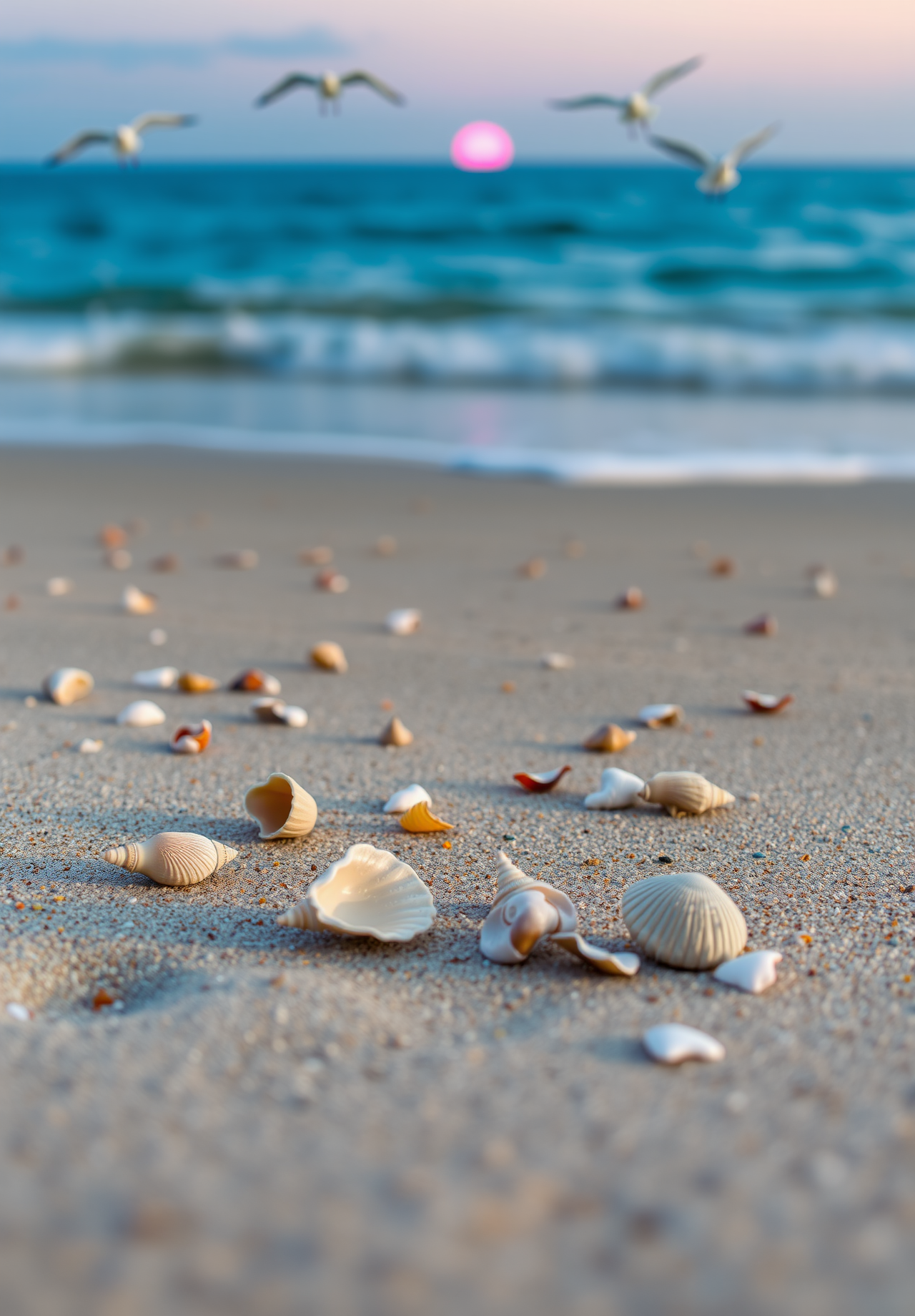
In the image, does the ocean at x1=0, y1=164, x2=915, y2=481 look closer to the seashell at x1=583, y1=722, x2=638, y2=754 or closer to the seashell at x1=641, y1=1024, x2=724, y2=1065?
the seashell at x1=583, y1=722, x2=638, y2=754

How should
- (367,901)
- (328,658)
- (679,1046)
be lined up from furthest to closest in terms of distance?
1. (328,658)
2. (367,901)
3. (679,1046)

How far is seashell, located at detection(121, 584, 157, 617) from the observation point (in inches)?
145

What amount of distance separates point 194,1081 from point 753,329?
12225mm

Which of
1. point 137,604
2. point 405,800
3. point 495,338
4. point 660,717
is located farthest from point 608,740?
point 495,338

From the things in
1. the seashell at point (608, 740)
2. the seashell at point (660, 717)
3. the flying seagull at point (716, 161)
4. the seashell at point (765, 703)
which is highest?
the flying seagull at point (716, 161)

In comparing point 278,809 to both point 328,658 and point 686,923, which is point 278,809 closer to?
point 686,923

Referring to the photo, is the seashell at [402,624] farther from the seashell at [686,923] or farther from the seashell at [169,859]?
the seashell at [686,923]

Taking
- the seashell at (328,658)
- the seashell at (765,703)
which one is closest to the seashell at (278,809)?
the seashell at (328,658)

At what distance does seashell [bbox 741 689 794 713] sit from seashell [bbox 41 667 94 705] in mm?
1683

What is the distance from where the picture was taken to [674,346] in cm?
1122

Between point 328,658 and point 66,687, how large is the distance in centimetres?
72

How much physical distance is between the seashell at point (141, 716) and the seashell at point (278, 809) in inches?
27.5

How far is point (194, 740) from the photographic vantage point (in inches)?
97.9

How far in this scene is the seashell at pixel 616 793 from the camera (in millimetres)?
2203
